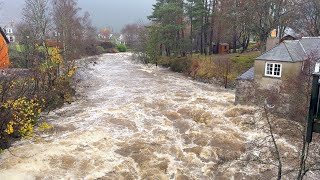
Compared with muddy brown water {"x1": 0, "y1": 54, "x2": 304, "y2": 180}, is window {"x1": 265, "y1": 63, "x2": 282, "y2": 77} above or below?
above

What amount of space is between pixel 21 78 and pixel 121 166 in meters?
12.5

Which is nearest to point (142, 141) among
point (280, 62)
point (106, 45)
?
point (280, 62)

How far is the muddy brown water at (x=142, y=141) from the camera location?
13.4m

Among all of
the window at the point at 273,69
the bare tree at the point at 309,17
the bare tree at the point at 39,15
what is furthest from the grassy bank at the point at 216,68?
the bare tree at the point at 39,15

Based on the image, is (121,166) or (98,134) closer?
(121,166)

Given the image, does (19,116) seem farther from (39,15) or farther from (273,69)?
(273,69)

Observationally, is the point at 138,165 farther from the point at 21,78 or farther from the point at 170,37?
the point at 170,37

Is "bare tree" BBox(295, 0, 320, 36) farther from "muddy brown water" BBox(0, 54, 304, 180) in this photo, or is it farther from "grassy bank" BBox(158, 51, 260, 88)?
"muddy brown water" BBox(0, 54, 304, 180)

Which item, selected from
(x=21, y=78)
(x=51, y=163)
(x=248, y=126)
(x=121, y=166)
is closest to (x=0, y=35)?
(x=21, y=78)

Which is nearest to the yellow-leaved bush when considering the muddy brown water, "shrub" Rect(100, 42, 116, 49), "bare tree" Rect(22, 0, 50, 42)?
the muddy brown water

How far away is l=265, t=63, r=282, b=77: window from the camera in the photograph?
68.9ft

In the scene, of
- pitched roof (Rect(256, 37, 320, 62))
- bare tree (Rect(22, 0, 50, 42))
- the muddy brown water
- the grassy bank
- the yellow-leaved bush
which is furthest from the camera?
the grassy bank

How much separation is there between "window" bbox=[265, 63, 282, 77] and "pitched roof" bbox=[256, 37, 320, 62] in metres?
0.53

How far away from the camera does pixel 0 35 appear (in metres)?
30.3
